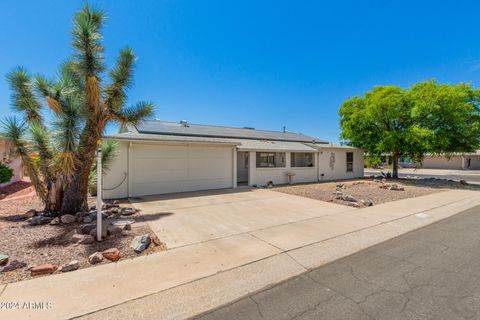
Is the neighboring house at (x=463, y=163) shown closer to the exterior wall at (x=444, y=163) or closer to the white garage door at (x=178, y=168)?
the exterior wall at (x=444, y=163)

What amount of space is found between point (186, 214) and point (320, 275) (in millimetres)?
4670

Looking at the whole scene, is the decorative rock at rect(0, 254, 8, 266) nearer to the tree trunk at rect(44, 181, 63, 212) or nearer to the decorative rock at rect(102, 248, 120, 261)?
the decorative rock at rect(102, 248, 120, 261)

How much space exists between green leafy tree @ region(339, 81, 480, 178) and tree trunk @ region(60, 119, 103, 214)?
1680 cm

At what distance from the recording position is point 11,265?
3.57m

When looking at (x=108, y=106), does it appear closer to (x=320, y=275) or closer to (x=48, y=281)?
(x=48, y=281)

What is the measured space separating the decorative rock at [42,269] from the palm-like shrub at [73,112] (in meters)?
3.23

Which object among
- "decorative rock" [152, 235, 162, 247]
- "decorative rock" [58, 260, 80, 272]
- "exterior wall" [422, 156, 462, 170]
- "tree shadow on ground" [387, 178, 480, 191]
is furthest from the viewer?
"exterior wall" [422, 156, 462, 170]

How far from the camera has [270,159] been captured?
14953 millimetres

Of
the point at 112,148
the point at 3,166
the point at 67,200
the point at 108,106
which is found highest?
the point at 108,106

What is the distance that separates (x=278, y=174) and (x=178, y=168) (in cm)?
654

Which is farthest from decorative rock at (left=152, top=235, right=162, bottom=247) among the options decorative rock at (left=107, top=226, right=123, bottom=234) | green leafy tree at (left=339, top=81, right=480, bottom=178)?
green leafy tree at (left=339, top=81, right=480, bottom=178)

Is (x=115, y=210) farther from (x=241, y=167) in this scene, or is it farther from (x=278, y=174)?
(x=241, y=167)

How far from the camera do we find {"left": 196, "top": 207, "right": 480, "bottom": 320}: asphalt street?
259cm

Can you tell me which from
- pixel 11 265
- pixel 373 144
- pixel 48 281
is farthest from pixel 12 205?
pixel 373 144
